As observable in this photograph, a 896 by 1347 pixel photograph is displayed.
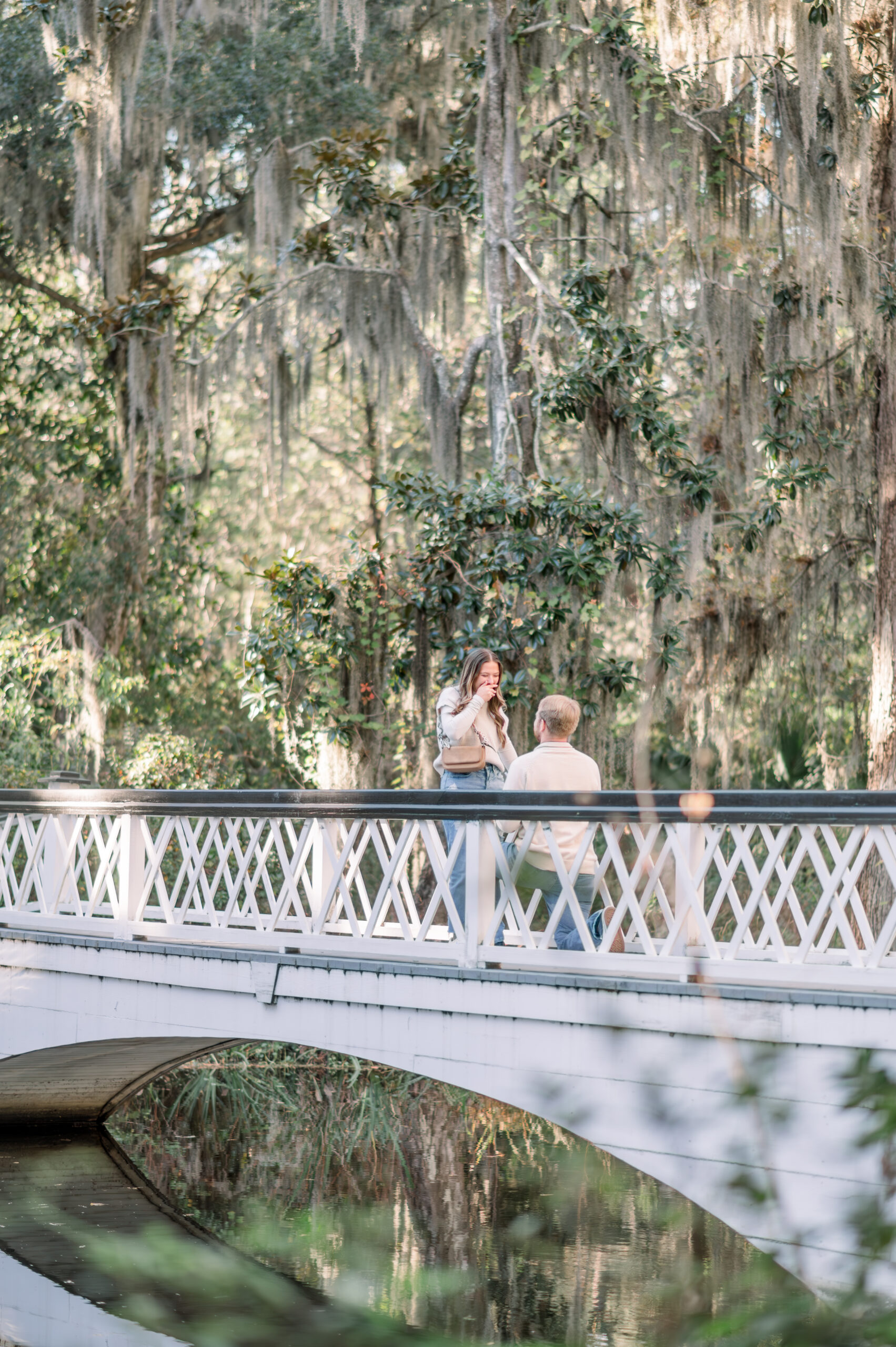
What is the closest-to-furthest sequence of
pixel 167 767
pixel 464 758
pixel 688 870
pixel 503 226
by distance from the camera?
pixel 688 870 < pixel 464 758 < pixel 503 226 < pixel 167 767

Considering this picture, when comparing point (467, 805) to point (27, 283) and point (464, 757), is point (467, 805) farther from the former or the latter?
point (27, 283)

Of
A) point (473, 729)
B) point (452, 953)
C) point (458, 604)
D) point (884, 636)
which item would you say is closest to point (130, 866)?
point (473, 729)

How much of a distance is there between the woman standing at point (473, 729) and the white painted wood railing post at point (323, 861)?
1.88 feet

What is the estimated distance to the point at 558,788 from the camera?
271 inches

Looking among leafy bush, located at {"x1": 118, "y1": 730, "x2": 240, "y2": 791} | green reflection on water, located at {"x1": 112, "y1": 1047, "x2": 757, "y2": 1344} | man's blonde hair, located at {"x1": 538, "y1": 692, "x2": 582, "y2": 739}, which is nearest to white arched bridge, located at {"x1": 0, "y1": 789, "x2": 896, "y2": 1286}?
man's blonde hair, located at {"x1": 538, "y1": 692, "x2": 582, "y2": 739}

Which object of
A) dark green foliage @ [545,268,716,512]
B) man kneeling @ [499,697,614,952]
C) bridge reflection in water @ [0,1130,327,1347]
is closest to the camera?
bridge reflection in water @ [0,1130,327,1347]

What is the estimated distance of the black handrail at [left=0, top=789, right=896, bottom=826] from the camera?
5668 mm

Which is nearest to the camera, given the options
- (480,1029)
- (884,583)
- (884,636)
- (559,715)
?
(480,1029)

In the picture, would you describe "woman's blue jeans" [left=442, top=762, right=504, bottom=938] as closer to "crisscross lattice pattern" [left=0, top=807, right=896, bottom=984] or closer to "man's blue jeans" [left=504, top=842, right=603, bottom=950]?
"crisscross lattice pattern" [left=0, top=807, right=896, bottom=984]

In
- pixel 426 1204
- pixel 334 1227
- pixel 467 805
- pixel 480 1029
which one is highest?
pixel 467 805

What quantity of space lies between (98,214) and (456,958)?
9.74 meters

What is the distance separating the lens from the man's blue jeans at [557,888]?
20.7ft

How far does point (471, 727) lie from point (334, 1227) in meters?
5.75

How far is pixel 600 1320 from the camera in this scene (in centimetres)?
662
